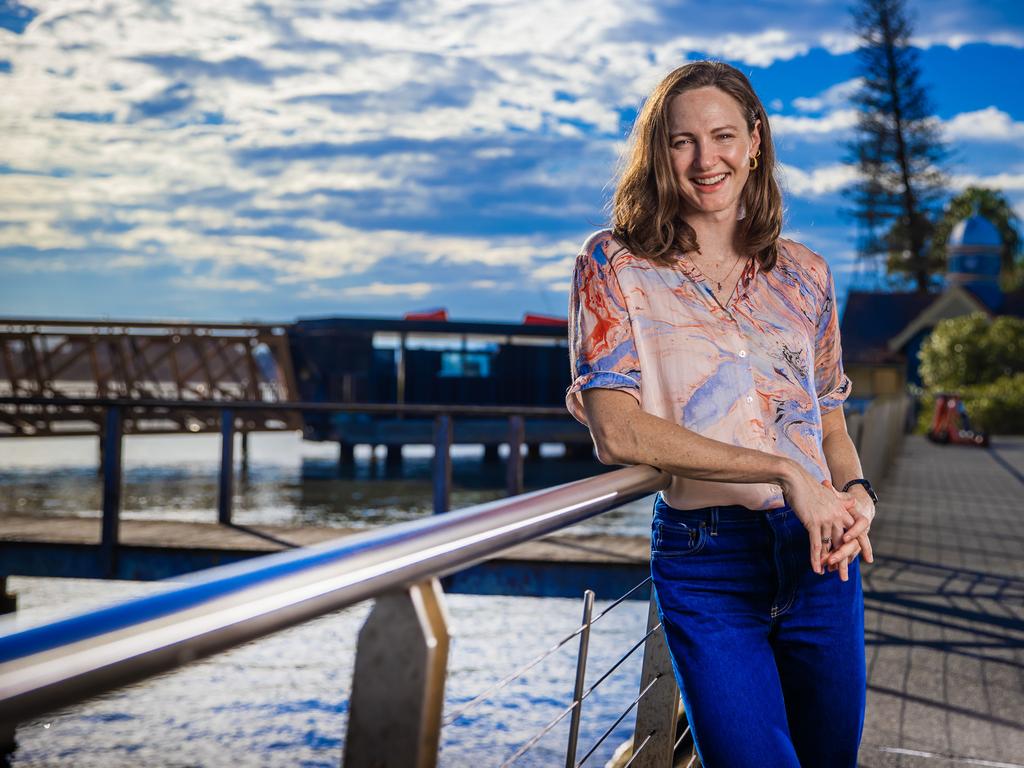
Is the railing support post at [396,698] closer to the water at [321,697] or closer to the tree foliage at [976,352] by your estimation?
the water at [321,697]

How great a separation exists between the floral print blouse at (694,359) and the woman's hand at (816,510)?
0.24ft

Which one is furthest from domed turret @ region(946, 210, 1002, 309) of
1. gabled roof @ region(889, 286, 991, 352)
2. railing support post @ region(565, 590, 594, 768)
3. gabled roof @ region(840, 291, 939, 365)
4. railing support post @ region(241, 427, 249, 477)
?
railing support post @ region(565, 590, 594, 768)

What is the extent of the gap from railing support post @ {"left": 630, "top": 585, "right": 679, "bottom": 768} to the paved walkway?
1651 millimetres

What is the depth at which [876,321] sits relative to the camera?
52812mm

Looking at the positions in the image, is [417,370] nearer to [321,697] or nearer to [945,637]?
[321,697]

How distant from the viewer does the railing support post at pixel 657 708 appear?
2.73 meters

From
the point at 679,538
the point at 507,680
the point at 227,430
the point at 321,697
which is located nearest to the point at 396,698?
the point at 507,680

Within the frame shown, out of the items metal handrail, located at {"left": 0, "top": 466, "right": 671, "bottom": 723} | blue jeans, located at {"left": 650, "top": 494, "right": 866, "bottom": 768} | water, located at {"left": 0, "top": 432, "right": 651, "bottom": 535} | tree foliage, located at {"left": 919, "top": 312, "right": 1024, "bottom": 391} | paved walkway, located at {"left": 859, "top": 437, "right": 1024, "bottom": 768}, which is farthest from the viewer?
tree foliage, located at {"left": 919, "top": 312, "right": 1024, "bottom": 391}

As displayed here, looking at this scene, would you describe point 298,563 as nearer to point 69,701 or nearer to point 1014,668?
point 69,701

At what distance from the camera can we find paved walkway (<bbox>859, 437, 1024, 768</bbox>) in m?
4.36

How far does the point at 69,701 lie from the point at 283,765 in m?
7.94

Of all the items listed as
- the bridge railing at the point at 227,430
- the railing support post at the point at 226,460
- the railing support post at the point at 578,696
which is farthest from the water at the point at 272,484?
the railing support post at the point at 578,696

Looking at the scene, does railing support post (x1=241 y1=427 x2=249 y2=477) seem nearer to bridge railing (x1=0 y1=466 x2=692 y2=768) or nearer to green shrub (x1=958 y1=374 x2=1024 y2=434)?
green shrub (x1=958 y1=374 x2=1024 y2=434)

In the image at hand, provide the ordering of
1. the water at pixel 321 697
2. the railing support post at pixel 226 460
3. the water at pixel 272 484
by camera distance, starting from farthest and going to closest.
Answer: the water at pixel 272 484 → the railing support post at pixel 226 460 → the water at pixel 321 697
